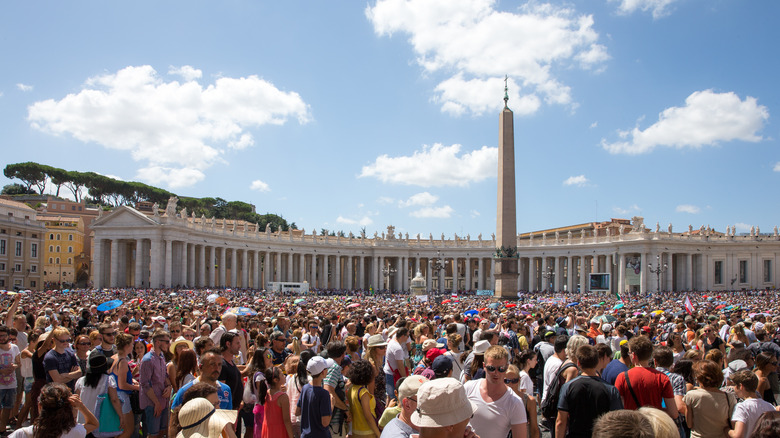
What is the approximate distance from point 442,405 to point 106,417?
5136 millimetres

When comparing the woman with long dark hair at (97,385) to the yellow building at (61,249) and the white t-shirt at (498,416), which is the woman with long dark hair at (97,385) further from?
the yellow building at (61,249)

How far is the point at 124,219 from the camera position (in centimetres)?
5741

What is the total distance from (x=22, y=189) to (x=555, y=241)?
83.5 meters

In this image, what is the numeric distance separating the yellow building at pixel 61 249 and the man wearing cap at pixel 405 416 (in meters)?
83.8

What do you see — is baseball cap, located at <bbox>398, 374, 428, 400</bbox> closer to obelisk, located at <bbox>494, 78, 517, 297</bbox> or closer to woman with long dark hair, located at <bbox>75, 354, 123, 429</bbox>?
woman with long dark hair, located at <bbox>75, 354, 123, 429</bbox>

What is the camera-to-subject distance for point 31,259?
62969 mm

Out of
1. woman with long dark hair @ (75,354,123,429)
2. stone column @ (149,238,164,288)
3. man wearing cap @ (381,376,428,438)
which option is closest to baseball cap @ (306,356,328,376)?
man wearing cap @ (381,376,428,438)

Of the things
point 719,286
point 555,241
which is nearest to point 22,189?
point 555,241

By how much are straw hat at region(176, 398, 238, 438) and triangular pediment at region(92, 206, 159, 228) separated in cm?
5645

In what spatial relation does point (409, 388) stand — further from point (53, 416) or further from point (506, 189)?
point (506, 189)

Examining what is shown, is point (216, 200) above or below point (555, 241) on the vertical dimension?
above

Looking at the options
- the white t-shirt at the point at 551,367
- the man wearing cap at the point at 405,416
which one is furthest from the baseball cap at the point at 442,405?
the white t-shirt at the point at 551,367

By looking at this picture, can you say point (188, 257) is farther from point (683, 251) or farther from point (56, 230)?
point (683, 251)

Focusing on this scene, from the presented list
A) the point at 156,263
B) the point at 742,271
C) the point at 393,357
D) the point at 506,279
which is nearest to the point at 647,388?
the point at 393,357
